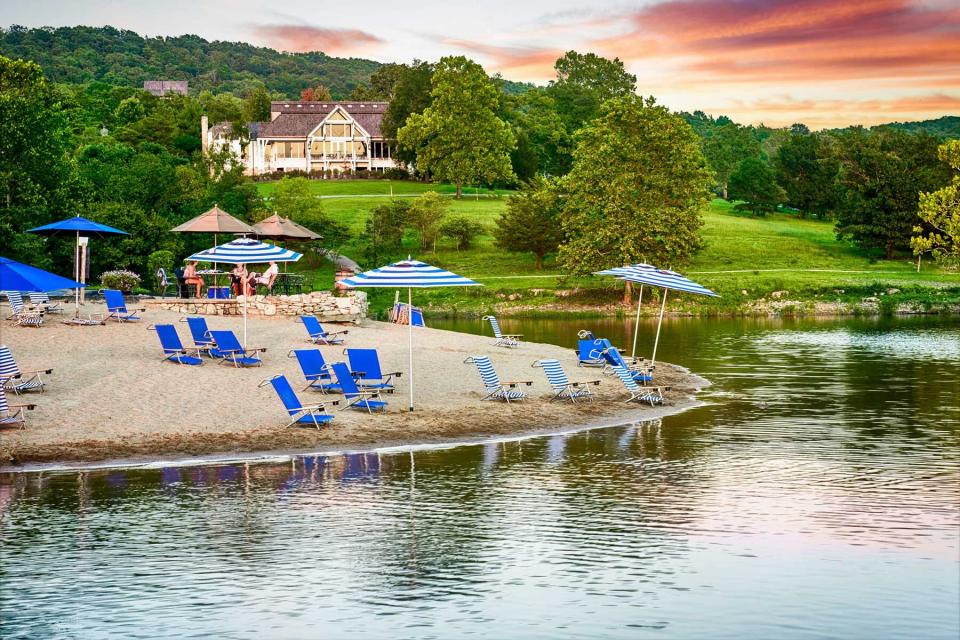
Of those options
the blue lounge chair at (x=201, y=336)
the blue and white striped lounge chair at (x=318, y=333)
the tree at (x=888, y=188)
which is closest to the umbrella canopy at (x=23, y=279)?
the blue lounge chair at (x=201, y=336)

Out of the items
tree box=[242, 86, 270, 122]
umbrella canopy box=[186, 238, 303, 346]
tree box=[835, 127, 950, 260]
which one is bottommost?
umbrella canopy box=[186, 238, 303, 346]

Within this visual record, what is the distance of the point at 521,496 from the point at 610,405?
9.77 metres

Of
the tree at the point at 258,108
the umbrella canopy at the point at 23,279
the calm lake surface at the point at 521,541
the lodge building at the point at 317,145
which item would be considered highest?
the tree at the point at 258,108

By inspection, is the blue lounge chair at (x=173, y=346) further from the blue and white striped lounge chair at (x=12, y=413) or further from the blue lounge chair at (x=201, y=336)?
the blue and white striped lounge chair at (x=12, y=413)

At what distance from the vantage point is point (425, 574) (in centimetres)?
1405

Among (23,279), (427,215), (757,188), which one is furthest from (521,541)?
(757,188)

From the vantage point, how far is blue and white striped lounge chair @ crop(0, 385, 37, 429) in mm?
21734

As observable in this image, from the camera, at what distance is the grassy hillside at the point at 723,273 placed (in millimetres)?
65688

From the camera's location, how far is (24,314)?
3400 cm

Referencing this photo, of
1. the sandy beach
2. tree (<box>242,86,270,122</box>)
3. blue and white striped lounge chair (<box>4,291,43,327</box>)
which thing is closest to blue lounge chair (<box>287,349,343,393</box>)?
the sandy beach

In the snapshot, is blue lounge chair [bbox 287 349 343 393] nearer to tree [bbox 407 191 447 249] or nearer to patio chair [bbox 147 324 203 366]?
patio chair [bbox 147 324 203 366]

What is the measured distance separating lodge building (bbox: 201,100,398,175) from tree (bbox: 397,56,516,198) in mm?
18205

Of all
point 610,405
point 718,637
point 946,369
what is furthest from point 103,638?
point 946,369

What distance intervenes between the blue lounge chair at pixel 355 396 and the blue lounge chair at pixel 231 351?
16.0 ft
